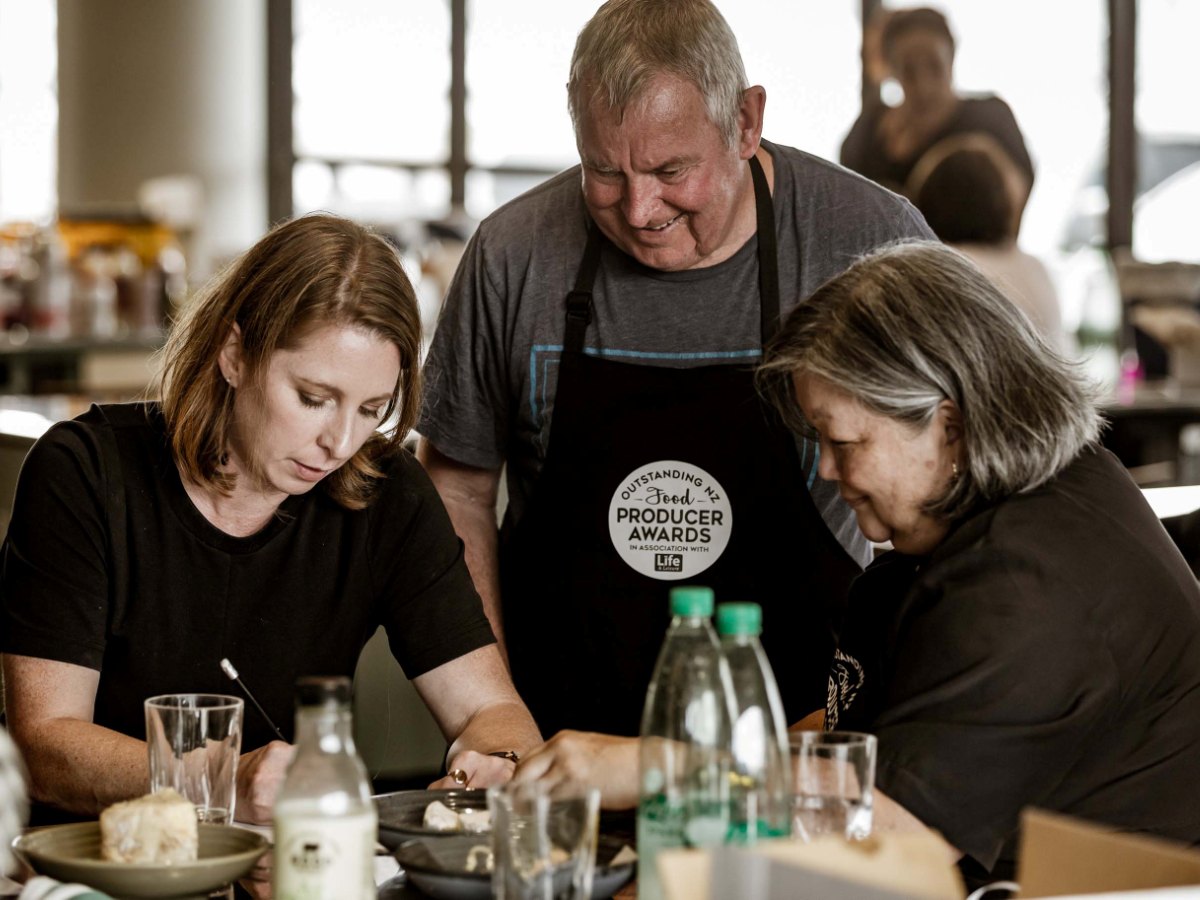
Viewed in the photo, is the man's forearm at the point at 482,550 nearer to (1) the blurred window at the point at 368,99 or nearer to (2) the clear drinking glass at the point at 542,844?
(2) the clear drinking glass at the point at 542,844

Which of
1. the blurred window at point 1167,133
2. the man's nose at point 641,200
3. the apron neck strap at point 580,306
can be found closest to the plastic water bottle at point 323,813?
→ the man's nose at point 641,200

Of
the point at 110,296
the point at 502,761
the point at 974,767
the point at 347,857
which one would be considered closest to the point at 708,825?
the point at 347,857

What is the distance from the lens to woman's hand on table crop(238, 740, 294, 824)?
5.21 feet

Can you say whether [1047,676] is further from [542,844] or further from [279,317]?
[279,317]

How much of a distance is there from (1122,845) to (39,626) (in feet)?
4.07

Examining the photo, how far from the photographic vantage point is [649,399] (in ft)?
7.32

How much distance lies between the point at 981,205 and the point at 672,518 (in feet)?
8.00

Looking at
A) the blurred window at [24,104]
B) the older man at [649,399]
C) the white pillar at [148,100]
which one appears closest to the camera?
the older man at [649,399]

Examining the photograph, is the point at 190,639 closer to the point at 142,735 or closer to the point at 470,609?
the point at 142,735

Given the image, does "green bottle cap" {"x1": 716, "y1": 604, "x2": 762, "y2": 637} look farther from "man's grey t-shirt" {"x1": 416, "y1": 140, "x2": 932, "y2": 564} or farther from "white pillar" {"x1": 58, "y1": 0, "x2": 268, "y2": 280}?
"white pillar" {"x1": 58, "y1": 0, "x2": 268, "y2": 280}

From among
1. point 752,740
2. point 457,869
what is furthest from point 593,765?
point 752,740

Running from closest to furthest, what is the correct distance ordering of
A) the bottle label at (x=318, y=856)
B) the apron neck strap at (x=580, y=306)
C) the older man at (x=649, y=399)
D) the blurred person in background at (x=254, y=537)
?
the bottle label at (x=318, y=856), the blurred person in background at (x=254, y=537), the older man at (x=649, y=399), the apron neck strap at (x=580, y=306)

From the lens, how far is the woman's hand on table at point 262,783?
159 centimetres

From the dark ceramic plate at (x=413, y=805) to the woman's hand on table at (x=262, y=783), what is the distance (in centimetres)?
10
